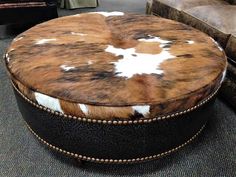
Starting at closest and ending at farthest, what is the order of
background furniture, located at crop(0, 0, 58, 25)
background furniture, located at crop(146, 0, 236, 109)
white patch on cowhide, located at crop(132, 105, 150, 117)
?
white patch on cowhide, located at crop(132, 105, 150, 117) < background furniture, located at crop(146, 0, 236, 109) < background furniture, located at crop(0, 0, 58, 25)

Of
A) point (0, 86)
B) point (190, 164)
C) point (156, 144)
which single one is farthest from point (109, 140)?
point (0, 86)

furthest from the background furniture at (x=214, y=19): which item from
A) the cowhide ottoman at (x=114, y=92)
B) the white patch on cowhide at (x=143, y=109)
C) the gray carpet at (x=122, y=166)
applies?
the white patch on cowhide at (x=143, y=109)

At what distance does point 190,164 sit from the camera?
3.45 feet

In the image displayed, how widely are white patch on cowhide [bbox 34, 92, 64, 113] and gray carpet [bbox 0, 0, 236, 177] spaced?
1.10 ft

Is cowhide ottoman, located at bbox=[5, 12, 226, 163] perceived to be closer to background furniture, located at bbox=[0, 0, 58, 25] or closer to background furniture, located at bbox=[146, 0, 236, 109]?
background furniture, located at bbox=[146, 0, 236, 109]

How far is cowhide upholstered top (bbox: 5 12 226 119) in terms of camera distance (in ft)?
2.48

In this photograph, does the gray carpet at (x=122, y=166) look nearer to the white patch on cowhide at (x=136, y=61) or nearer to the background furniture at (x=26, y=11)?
the white patch on cowhide at (x=136, y=61)

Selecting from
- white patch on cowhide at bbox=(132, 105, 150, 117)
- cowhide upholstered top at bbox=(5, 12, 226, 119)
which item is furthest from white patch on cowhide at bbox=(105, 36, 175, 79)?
white patch on cowhide at bbox=(132, 105, 150, 117)

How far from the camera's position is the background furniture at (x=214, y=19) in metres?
1.33

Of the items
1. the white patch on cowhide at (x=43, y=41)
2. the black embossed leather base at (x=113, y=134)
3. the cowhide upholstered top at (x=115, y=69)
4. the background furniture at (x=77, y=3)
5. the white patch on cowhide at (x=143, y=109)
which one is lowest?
the background furniture at (x=77, y=3)

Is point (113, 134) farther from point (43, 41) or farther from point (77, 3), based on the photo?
point (77, 3)

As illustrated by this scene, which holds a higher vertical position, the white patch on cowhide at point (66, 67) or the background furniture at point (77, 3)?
the white patch on cowhide at point (66, 67)

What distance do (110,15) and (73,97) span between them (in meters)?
0.69

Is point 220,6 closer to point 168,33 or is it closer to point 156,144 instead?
point 168,33
